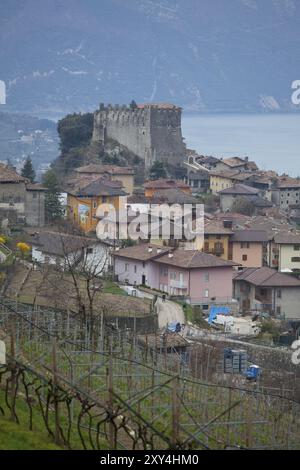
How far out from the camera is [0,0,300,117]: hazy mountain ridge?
476 feet

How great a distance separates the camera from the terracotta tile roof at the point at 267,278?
2176 centimetres

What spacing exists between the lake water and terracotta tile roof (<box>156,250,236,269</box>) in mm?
39667

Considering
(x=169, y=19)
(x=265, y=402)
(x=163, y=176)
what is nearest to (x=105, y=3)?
(x=169, y=19)

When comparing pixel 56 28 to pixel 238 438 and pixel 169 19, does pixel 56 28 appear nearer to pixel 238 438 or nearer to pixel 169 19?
pixel 169 19

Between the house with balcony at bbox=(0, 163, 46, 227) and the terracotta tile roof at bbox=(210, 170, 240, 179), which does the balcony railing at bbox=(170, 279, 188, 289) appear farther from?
the terracotta tile roof at bbox=(210, 170, 240, 179)

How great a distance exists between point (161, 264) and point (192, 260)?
493 millimetres

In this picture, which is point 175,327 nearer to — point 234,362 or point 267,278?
point 234,362

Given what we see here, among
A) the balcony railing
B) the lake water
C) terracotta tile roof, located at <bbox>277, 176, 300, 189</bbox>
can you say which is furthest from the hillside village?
the lake water

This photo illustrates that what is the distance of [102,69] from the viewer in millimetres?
155375

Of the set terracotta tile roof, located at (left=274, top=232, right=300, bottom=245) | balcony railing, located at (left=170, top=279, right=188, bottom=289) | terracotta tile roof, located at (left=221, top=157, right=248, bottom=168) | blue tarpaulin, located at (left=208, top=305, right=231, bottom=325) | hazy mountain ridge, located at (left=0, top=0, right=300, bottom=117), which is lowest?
blue tarpaulin, located at (left=208, top=305, right=231, bottom=325)

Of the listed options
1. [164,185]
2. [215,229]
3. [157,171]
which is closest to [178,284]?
[215,229]

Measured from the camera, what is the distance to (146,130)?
3578cm

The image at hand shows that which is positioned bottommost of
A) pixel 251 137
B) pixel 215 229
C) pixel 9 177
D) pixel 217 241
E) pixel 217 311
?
pixel 217 311

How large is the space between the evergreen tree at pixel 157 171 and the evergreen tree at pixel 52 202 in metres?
6.21
